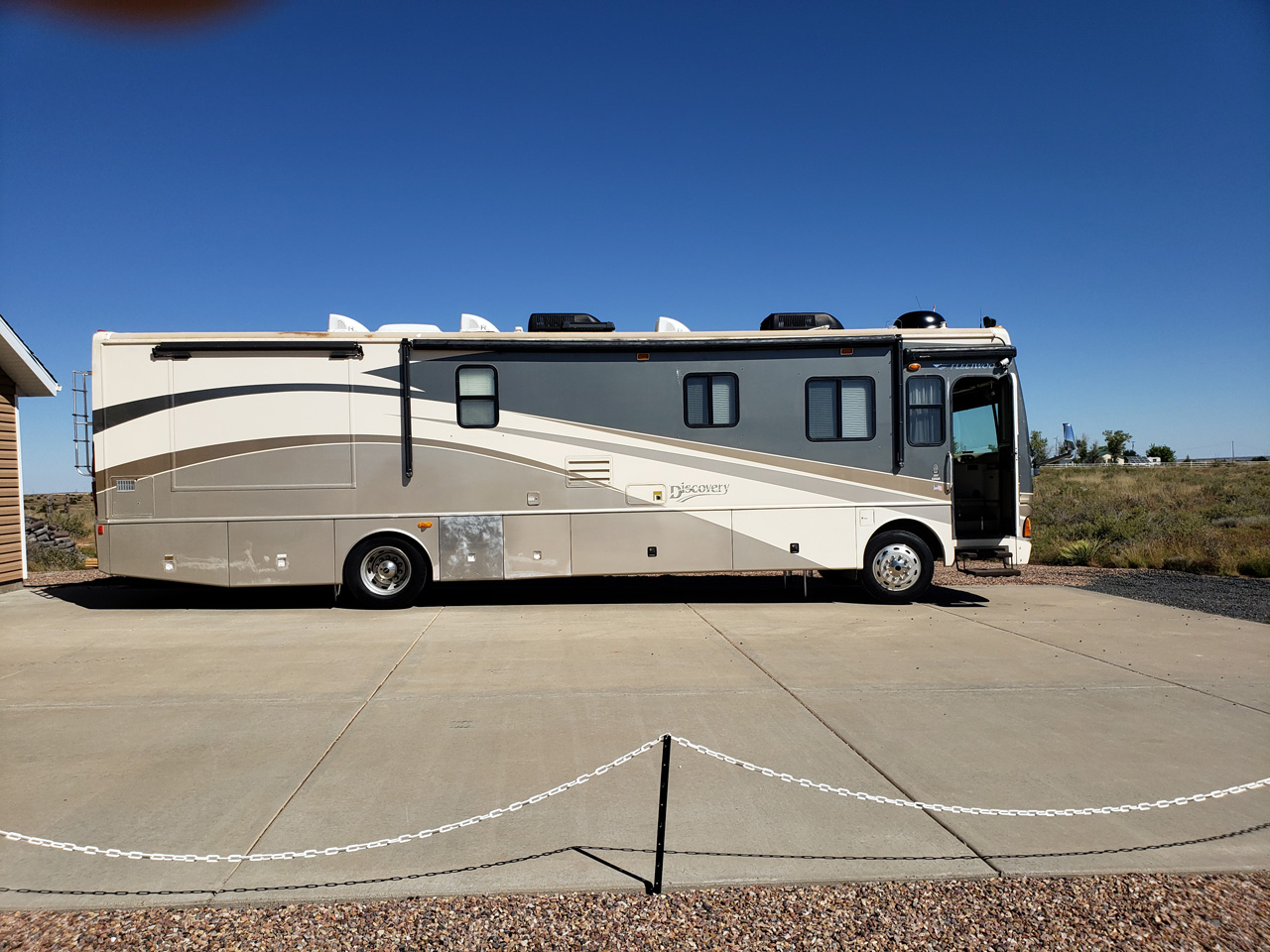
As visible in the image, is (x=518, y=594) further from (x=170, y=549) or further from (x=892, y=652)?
(x=892, y=652)

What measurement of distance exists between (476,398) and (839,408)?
447cm

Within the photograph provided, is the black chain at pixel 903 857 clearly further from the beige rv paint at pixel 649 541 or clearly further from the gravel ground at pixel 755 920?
the beige rv paint at pixel 649 541

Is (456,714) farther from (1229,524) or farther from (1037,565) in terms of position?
(1229,524)

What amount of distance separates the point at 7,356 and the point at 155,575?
15.1 ft

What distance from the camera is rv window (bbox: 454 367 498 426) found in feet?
31.1

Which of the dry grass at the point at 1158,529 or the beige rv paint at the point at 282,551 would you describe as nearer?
the beige rv paint at the point at 282,551

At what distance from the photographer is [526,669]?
6.54 m

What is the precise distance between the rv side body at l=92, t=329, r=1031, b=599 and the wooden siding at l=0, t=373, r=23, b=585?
3512mm

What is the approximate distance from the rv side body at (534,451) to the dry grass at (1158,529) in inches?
204

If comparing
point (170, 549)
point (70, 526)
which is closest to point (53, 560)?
point (70, 526)

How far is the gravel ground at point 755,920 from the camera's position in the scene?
9.12 ft

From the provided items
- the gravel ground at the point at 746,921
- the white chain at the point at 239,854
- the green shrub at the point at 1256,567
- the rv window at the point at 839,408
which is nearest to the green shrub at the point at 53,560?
the white chain at the point at 239,854

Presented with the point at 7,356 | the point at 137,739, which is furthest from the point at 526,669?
the point at 7,356

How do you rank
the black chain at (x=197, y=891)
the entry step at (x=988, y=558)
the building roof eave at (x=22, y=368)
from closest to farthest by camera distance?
1. the black chain at (x=197, y=891)
2. the entry step at (x=988, y=558)
3. the building roof eave at (x=22, y=368)
